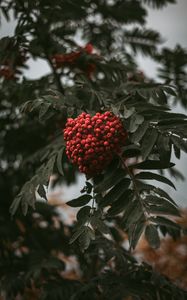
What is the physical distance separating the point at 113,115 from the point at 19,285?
66.2 inches

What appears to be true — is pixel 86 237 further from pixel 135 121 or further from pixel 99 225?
pixel 135 121

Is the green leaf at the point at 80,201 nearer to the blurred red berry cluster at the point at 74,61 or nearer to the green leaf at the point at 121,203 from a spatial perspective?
the green leaf at the point at 121,203

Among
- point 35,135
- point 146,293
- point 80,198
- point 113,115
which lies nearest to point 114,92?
point 113,115

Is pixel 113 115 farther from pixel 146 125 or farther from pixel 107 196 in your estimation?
pixel 107 196

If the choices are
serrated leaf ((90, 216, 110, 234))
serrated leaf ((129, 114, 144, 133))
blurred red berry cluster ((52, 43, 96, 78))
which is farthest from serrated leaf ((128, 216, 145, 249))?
blurred red berry cluster ((52, 43, 96, 78))

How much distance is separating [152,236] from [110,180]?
13.1 inches

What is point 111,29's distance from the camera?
12.6ft

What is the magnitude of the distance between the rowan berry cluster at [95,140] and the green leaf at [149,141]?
12cm

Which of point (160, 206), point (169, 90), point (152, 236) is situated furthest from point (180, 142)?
point (169, 90)

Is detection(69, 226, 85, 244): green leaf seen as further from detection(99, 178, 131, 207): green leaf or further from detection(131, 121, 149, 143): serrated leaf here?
detection(131, 121, 149, 143): serrated leaf

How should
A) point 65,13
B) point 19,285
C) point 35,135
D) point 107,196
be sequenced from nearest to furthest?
point 107,196 < point 65,13 < point 19,285 < point 35,135

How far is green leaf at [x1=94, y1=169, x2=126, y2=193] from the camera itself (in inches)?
74.9

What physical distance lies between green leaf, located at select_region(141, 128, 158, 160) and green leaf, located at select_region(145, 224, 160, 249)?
11.4 inches

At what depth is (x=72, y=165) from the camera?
3104mm
